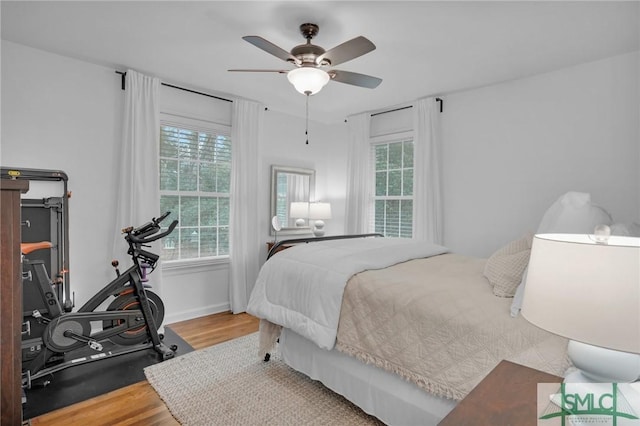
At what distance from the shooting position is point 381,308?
5.90ft

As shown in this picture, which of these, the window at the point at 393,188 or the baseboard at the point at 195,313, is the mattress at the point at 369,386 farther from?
the window at the point at 393,188

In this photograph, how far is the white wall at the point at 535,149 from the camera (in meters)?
2.79

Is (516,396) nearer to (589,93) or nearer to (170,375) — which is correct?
(170,375)

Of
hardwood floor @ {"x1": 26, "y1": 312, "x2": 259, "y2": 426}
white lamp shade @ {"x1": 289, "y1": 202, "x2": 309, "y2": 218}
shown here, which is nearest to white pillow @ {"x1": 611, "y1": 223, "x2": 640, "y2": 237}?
hardwood floor @ {"x1": 26, "y1": 312, "x2": 259, "y2": 426}

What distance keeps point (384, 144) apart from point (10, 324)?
14.0ft

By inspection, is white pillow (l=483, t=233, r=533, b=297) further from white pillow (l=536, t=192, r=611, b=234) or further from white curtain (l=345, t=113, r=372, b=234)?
white curtain (l=345, t=113, r=372, b=234)

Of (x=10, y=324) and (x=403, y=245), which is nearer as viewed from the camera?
(x=10, y=324)

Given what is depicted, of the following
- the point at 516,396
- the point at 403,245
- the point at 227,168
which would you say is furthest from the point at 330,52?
the point at 227,168

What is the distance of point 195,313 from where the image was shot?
12.4 ft

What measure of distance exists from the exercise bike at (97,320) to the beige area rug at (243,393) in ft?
1.21

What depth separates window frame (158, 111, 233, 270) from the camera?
357 centimetres

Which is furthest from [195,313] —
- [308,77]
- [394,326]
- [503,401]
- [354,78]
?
[503,401]

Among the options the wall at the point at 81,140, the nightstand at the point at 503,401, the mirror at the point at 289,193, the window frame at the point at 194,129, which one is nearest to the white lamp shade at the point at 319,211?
the mirror at the point at 289,193

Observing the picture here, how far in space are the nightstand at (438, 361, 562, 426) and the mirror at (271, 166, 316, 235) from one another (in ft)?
11.5
